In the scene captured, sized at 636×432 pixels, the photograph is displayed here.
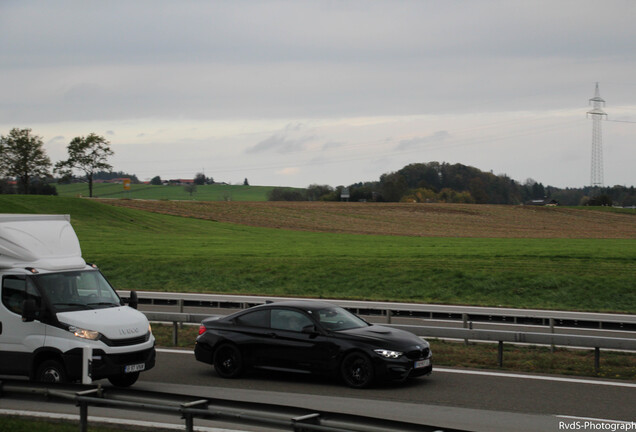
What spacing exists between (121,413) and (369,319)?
9.94 m

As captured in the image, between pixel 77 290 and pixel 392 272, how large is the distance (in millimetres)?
18324

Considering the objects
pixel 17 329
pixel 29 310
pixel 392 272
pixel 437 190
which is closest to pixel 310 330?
pixel 29 310

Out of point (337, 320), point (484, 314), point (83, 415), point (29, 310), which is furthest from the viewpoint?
point (484, 314)

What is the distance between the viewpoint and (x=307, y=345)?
41.9 ft

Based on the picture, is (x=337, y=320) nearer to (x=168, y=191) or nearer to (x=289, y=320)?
(x=289, y=320)

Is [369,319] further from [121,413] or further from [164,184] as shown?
[164,184]

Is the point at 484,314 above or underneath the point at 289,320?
underneath

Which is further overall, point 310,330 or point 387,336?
point 310,330

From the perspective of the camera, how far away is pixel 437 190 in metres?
135

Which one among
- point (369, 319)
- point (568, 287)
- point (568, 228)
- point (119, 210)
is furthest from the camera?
point (119, 210)

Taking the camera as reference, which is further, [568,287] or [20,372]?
[568,287]

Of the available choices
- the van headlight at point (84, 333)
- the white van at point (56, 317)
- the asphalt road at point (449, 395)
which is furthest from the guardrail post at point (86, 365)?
the asphalt road at point (449, 395)

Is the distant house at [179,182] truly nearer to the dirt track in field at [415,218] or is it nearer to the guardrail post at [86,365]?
the dirt track in field at [415,218]

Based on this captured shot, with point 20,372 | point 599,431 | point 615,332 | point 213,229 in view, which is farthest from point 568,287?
point 213,229
